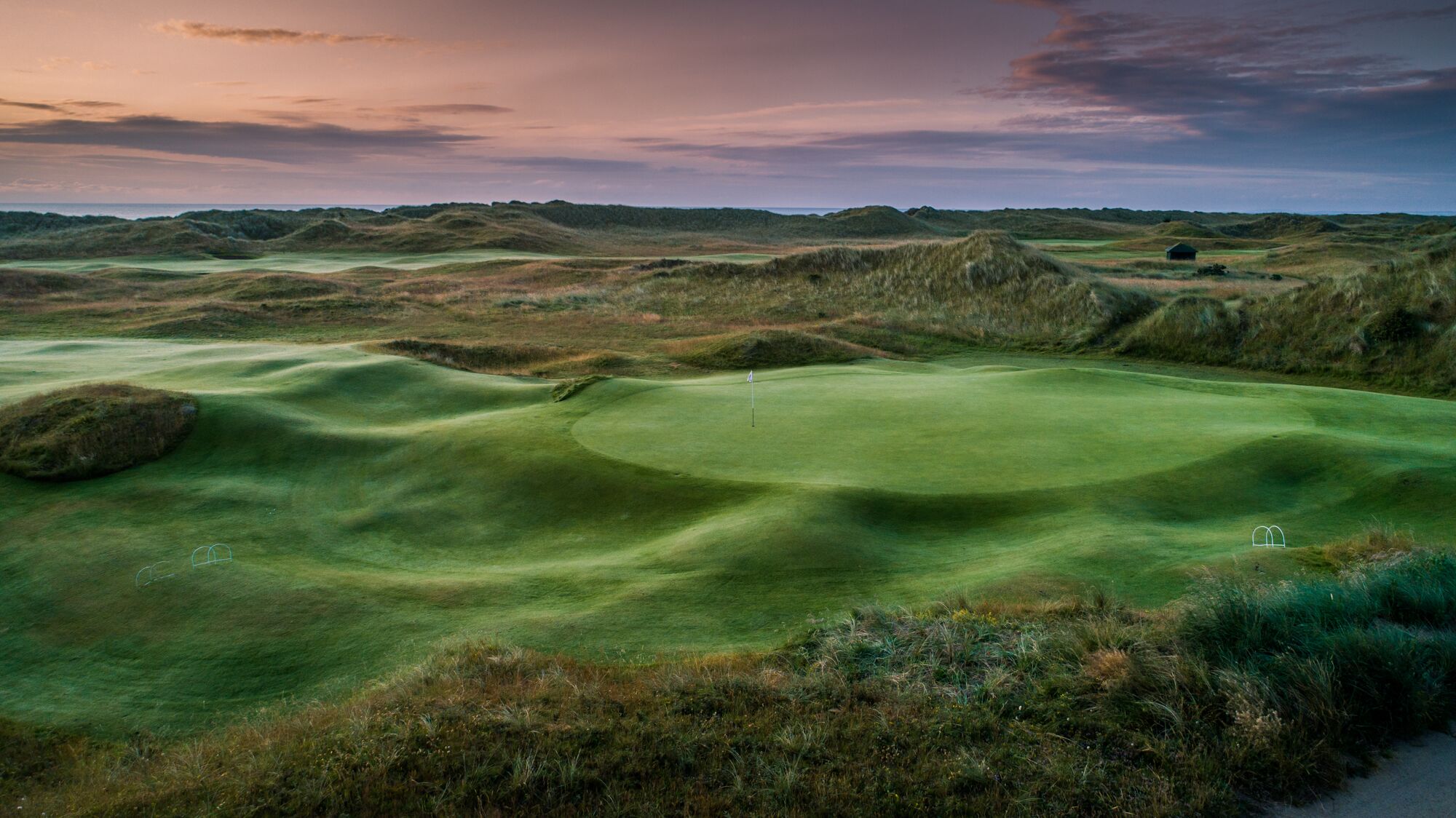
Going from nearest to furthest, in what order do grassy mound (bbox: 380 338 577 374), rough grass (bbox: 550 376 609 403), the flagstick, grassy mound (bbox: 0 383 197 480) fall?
grassy mound (bbox: 0 383 197 480), the flagstick, rough grass (bbox: 550 376 609 403), grassy mound (bbox: 380 338 577 374)

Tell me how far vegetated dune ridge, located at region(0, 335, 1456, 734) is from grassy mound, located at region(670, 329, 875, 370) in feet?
32.5

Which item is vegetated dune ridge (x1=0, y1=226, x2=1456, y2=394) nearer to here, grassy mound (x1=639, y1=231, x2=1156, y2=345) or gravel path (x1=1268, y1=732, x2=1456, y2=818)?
grassy mound (x1=639, y1=231, x2=1156, y2=345)

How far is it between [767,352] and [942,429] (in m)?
14.8

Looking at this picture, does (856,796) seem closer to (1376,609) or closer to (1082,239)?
(1376,609)

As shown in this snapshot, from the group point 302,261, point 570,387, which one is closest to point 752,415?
point 570,387

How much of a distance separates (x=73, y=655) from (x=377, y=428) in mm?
8370

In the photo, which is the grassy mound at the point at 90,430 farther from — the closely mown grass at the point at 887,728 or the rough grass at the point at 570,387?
the closely mown grass at the point at 887,728

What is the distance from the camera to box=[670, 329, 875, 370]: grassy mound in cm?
2777

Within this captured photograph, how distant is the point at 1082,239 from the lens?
346ft

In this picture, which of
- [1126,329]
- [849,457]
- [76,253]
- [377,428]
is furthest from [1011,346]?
[76,253]

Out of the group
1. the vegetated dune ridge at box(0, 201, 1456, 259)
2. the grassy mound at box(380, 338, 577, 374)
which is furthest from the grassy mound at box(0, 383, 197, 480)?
the vegetated dune ridge at box(0, 201, 1456, 259)

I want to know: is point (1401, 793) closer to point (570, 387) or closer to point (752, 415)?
point (752, 415)

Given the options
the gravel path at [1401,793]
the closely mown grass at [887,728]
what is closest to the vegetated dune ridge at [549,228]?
the closely mown grass at [887,728]

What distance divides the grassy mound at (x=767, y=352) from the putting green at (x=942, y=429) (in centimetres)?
889
